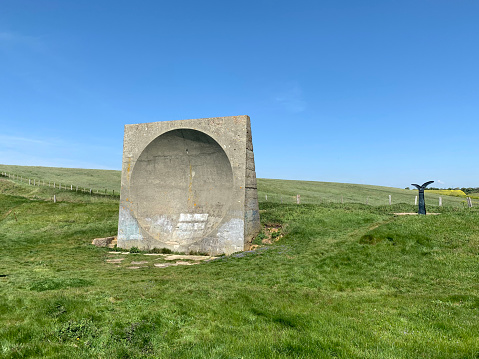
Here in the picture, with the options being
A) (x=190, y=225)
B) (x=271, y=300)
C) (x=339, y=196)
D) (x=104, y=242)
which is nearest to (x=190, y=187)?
(x=190, y=225)

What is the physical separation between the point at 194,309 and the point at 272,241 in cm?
1227

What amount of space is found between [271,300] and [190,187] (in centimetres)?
1415

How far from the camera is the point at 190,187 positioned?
71.4ft

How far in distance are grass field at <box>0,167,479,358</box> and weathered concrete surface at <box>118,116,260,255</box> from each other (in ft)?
8.58

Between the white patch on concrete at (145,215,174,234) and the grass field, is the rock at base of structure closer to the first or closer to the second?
the grass field

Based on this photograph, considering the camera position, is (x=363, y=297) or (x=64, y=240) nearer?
(x=363, y=297)

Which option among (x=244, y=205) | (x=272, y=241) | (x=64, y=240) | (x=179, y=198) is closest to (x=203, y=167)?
(x=179, y=198)

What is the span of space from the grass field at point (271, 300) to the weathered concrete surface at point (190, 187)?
2.61m

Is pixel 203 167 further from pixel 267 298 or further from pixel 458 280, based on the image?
pixel 458 280

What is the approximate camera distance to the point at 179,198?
21938mm

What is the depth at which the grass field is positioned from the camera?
5641 millimetres

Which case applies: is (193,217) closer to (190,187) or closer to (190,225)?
(190,225)

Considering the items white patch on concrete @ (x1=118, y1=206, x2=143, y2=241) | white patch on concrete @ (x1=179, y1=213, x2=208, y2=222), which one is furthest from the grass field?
white patch on concrete @ (x1=179, y1=213, x2=208, y2=222)

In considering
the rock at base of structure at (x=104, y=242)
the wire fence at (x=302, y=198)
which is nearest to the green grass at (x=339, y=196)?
the wire fence at (x=302, y=198)
